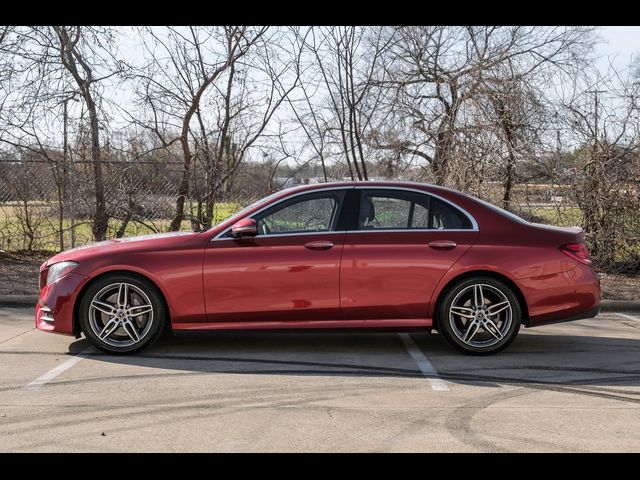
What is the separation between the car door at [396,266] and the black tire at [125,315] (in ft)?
5.49

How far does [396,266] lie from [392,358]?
2.75ft

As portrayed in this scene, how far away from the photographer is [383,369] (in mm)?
6004

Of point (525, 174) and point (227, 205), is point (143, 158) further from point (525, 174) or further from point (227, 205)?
point (525, 174)

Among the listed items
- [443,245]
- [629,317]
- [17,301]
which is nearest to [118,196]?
[17,301]

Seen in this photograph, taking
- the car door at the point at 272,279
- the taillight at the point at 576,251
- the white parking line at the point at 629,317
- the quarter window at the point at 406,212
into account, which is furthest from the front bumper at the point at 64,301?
the white parking line at the point at 629,317

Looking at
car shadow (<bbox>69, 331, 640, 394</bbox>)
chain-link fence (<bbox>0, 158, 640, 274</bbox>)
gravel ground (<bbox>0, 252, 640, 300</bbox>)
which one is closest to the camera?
car shadow (<bbox>69, 331, 640, 394</bbox>)

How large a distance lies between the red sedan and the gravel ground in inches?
128

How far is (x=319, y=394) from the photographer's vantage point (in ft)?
17.2

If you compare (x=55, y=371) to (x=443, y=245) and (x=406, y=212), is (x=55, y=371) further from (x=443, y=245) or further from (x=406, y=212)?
(x=443, y=245)

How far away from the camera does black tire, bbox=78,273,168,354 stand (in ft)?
20.9

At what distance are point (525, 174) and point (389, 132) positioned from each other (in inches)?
105

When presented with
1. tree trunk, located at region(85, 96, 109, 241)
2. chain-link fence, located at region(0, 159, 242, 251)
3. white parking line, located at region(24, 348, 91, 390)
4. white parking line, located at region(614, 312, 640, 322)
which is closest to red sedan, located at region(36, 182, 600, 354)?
white parking line, located at region(24, 348, 91, 390)

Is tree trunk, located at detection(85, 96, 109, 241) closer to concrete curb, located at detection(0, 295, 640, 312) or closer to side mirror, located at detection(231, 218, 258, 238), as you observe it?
concrete curb, located at detection(0, 295, 640, 312)
